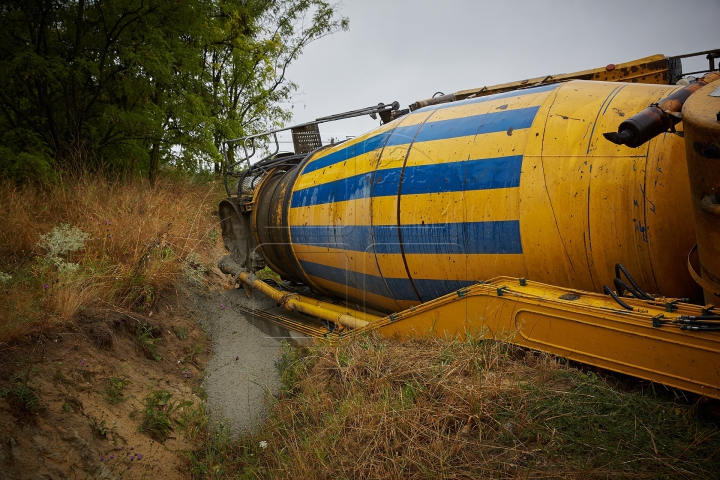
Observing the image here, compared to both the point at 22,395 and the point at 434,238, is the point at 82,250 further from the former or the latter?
the point at 434,238

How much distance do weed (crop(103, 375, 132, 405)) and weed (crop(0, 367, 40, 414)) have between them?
0.51 m

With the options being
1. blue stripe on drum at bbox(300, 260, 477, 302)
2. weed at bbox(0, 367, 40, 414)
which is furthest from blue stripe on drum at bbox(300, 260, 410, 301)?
weed at bbox(0, 367, 40, 414)

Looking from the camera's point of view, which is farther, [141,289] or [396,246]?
[141,289]

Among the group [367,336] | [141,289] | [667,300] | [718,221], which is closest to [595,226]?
[667,300]

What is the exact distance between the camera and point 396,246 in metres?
3.99

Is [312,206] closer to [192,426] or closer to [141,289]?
[141,289]

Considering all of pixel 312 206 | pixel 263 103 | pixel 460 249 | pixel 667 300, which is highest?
pixel 263 103

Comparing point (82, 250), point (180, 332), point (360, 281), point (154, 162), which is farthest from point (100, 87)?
point (360, 281)

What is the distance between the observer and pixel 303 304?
5.48 m

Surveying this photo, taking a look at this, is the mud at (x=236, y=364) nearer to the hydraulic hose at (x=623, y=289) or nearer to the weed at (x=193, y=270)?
the weed at (x=193, y=270)

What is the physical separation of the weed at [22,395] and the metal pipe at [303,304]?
252 cm

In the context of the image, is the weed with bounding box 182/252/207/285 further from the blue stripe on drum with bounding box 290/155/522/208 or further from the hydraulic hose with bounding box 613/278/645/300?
the hydraulic hose with bounding box 613/278/645/300

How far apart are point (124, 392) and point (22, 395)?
0.77 meters

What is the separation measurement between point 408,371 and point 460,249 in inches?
40.9
